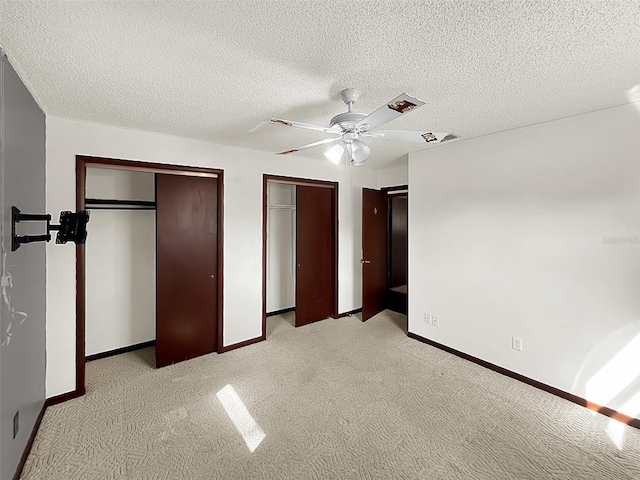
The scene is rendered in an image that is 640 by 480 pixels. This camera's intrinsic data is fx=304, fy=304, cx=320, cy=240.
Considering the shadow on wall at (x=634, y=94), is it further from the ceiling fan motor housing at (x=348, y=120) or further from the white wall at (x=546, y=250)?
the ceiling fan motor housing at (x=348, y=120)

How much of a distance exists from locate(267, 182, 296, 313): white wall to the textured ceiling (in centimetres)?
225

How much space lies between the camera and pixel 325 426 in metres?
2.29

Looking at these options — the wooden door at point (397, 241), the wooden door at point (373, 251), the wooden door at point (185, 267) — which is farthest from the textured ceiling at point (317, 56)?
the wooden door at point (397, 241)

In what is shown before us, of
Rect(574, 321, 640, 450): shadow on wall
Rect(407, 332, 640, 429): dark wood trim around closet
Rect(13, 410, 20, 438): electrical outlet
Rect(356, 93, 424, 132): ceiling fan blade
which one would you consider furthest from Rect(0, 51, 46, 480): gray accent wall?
Rect(574, 321, 640, 450): shadow on wall

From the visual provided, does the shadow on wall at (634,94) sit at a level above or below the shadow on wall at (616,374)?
above

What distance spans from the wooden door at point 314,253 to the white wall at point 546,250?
152 centimetres

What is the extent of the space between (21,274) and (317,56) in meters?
2.19

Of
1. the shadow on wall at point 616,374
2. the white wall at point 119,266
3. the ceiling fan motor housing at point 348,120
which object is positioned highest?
the ceiling fan motor housing at point 348,120

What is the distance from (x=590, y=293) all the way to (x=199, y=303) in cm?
374

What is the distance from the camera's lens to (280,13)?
4.36 feet

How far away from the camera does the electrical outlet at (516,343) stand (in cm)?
296

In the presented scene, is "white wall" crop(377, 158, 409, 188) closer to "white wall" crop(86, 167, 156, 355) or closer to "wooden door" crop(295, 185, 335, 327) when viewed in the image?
"wooden door" crop(295, 185, 335, 327)

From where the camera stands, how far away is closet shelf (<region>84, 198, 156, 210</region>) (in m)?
3.26

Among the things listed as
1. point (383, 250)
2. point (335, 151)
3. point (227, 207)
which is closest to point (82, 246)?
point (227, 207)
